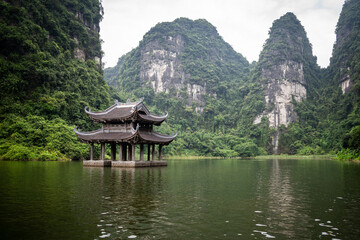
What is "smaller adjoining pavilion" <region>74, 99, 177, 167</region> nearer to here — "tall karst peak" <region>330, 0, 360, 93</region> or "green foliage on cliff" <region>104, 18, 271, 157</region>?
"green foliage on cliff" <region>104, 18, 271, 157</region>

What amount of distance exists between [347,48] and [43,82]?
421 feet

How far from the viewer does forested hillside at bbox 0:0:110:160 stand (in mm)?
41969

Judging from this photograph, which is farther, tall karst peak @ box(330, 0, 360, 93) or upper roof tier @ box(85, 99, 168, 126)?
tall karst peak @ box(330, 0, 360, 93)

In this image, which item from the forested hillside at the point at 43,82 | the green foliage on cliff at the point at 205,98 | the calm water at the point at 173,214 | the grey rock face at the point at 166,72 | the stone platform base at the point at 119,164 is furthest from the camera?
the grey rock face at the point at 166,72

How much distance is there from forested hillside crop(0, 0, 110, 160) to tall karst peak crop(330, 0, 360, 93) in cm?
9509

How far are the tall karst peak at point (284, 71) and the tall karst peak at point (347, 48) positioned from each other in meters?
13.5

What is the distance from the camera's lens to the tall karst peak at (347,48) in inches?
4562

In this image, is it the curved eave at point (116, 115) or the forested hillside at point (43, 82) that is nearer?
the curved eave at point (116, 115)

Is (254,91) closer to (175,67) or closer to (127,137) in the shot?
(175,67)


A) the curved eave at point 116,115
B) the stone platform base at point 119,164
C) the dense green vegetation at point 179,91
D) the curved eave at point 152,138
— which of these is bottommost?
the stone platform base at point 119,164

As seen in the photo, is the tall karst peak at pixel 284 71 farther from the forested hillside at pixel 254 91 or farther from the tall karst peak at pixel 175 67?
the tall karst peak at pixel 175 67

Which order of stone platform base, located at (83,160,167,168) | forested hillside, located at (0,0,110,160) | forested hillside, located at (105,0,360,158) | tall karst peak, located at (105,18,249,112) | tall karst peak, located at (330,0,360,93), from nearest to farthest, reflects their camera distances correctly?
1. stone platform base, located at (83,160,167,168)
2. forested hillside, located at (0,0,110,160)
3. forested hillside, located at (105,0,360,158)
4. tall karst peak, located at (330,0,360,93)
5. tall karst peak, located at (105,18,249,112)

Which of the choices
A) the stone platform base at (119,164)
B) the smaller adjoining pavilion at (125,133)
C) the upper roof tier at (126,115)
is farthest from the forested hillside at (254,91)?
the stone platform base at (119,164)

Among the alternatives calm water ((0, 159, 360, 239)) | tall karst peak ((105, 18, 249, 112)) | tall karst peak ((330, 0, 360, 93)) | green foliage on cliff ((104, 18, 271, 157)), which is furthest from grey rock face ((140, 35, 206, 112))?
calm water ((0, 159, 360, 239))
